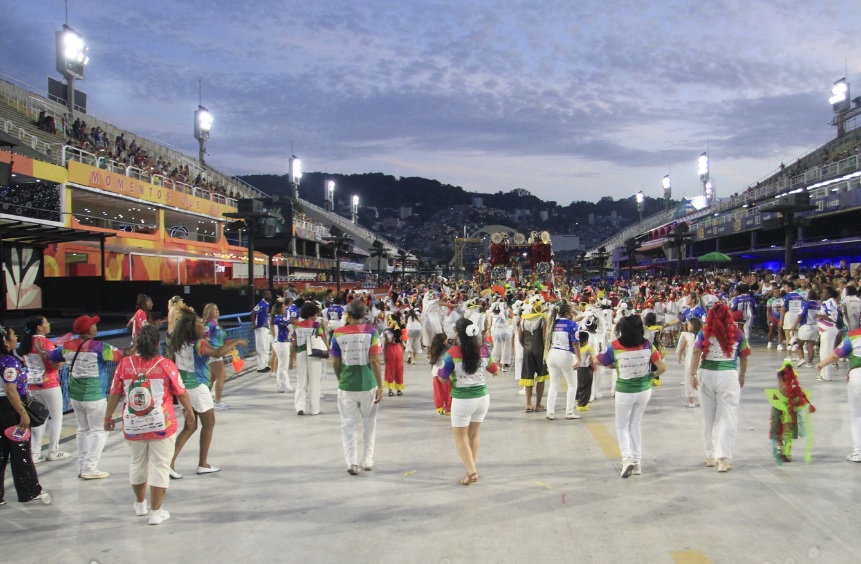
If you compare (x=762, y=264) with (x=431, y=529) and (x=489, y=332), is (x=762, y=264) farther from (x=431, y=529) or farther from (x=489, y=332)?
(x=431, y=529)

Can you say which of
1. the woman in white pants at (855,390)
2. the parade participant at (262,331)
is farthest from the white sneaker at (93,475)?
the woman in white pants at (855,390)

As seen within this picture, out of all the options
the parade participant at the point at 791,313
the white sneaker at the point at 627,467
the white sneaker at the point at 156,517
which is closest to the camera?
the white sneaker at the point at 156,517

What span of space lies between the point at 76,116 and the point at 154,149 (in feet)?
22.7

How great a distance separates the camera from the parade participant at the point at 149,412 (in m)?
5.21

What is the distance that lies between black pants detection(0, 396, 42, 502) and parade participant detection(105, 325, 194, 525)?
44.5 inches

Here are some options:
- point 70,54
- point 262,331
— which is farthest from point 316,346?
point 70,54

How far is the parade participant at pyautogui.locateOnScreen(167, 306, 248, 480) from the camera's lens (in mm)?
6699

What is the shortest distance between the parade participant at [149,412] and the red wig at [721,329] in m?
5.07

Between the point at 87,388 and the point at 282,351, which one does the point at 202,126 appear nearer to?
the point at 282,351

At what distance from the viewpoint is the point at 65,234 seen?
59.7ft

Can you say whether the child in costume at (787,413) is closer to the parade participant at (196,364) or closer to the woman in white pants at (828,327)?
the woman in white pants at (828,327)

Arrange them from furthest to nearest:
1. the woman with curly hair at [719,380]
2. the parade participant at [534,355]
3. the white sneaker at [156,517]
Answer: the parade participant at [534,355] → the woman with curly hair at [719,380] → the white sneaker at [156,517]

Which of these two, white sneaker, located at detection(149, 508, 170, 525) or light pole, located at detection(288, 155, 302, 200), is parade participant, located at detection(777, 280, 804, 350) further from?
light pole, located at detection(288, 155, 302, 200)

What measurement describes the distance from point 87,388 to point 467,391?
149 inches
